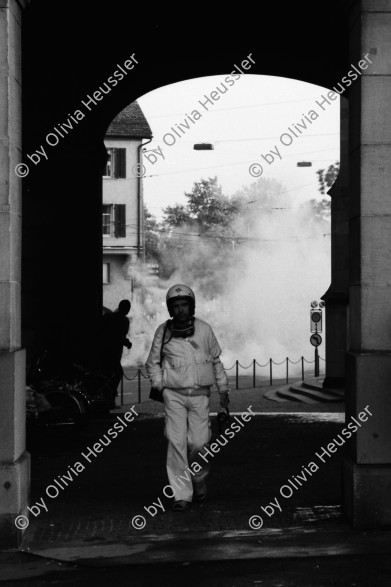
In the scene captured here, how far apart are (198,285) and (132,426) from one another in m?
69.6

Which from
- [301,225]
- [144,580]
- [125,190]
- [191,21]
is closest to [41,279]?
[191,21]

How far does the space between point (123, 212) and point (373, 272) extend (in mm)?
49751

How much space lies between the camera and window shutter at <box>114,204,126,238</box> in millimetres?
56697

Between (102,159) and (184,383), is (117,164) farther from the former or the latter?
(184,383)

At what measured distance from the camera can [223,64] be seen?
1742cm

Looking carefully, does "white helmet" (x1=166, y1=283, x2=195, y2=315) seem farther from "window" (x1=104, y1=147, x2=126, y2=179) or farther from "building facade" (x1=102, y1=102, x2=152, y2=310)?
"window" (x1=104, y1=147, x2=126, y2=179)

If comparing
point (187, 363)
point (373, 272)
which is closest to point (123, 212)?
point (187, 363)

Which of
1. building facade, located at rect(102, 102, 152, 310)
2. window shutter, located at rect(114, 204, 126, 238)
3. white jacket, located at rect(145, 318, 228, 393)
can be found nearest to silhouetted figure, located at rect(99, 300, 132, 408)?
white jacket, located at rect(145, 318, 228, 393)

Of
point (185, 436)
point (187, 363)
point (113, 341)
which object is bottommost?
point (185, 436)

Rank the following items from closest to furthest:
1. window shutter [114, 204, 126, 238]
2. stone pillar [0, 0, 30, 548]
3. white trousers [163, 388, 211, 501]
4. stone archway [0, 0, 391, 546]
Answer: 1. stone pillar [0, 0, 30, 548]
2. stone archway [0, 0, 391, 546]
3. white trousers [163, 388, 211, 501]
4. window shutter [114, 204, 126, 238]

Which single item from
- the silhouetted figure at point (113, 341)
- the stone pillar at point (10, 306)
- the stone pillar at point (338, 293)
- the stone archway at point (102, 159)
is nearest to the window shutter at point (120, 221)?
the stone pillar at point (338, 293)

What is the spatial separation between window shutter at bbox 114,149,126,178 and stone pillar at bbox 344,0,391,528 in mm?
49569

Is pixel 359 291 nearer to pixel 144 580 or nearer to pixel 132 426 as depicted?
pixel 144 580

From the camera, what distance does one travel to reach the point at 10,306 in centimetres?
770
